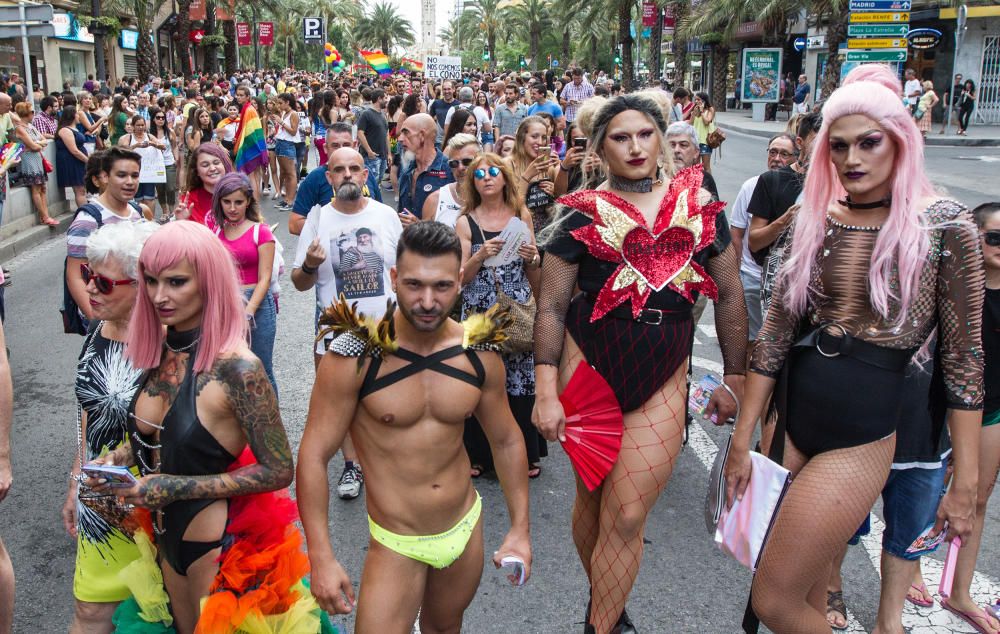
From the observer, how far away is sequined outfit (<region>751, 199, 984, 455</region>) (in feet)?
8.75

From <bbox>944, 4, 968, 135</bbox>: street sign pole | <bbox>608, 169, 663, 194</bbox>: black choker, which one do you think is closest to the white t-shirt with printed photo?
<bbox>608, 169, 663, 194</bbox>: black choker

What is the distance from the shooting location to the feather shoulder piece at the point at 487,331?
9.13ft

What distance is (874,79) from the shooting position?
2.82 meters

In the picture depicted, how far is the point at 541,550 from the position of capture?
433 cm

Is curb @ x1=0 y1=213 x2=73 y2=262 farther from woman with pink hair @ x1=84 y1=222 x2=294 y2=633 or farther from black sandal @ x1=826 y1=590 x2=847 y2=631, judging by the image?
black sandal @ x1=826 y1=590 x2=847 y2=631

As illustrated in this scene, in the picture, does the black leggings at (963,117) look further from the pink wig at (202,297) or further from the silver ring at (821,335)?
the pink wig at (202,297)

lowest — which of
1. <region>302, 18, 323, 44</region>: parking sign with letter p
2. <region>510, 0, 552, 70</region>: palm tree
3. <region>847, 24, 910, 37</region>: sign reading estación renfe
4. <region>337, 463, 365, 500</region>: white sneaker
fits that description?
<region>337, 463, 365, 500</region>: white sneaker

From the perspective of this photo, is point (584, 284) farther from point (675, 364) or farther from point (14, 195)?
point (14, 195)

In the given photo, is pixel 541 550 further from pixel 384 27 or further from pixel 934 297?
pixel 384 27

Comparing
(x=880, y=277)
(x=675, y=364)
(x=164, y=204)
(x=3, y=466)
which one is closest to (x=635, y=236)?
(x=675, y=364)

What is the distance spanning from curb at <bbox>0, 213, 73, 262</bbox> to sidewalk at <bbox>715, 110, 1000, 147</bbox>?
13.0 metres

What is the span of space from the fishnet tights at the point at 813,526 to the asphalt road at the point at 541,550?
2.79ft

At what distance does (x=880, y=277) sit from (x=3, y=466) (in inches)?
117

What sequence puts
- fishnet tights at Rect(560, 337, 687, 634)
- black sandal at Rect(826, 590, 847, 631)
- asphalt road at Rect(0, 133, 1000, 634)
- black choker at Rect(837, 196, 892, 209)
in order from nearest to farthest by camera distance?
1. black choker at Rect(837, 196, 892, 209)
2. fishnet tights at Rect(560, 337, 687, 634)
3. black sandal at Rect(826, 590, 847, 631)
4. asphalt road at Rect(0, 133, 1000, 634)
